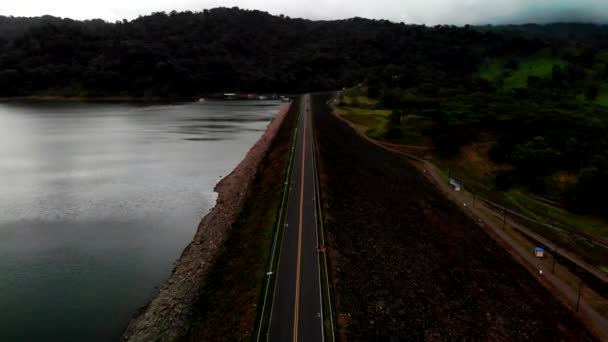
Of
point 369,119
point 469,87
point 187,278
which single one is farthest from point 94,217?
point 469,87

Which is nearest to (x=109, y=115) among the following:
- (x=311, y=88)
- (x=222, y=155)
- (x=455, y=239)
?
(x=222, y=155)

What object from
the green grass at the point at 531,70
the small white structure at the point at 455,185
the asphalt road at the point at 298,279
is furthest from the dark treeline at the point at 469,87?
the asphalt road at the point at 298,279

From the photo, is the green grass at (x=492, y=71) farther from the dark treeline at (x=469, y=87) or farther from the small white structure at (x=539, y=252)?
the small white structure at (x=539, y=252)

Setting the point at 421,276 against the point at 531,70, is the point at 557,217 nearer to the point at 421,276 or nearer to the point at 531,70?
the point at 421,276

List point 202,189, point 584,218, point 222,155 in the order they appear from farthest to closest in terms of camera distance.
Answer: point 222,155, point 202,189, point 584,218

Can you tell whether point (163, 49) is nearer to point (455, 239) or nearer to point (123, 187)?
point (123, 187)

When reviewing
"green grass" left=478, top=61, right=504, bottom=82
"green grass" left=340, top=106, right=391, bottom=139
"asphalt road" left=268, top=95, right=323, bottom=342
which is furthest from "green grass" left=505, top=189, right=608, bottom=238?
"green grass" left=478, top=61, right=504, bottom=82
